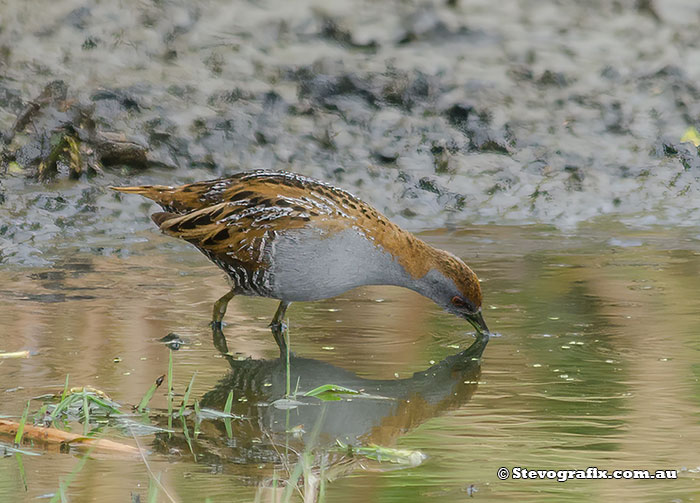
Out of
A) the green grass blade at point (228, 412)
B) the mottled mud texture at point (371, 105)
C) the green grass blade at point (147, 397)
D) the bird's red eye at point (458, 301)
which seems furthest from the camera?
the mottled mud texture at point (371, 105)

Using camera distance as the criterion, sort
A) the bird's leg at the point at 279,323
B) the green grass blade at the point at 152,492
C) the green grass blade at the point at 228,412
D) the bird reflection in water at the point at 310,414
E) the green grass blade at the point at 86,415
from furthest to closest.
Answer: the bird's leg at the point at 279,323 → the green grass blade at the point at 228,412 → the green grass blade at the point at 86,415 → the bird reflection in water at the point at 310,414 → the green grass blade at the point at 152,492

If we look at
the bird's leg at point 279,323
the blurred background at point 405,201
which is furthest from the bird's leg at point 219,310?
the bird's leg at point 279,323

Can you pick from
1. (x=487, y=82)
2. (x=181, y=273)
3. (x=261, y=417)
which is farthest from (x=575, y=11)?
(x=261, y=417)

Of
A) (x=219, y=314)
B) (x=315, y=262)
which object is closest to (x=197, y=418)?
(x=315, y=262)

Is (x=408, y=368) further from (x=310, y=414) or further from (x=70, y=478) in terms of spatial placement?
(x=70, y=478)

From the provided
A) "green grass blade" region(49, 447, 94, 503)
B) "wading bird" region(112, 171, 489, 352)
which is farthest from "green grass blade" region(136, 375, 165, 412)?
"wading bird" region(112, 171, 489, 352)

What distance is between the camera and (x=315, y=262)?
618 cm

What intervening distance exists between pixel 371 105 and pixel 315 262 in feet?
15.5

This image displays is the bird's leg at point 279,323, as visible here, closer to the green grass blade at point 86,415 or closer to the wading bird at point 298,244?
the wading bird at point 298,244

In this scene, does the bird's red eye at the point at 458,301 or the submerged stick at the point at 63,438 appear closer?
the submerged stick at the point at 63,438

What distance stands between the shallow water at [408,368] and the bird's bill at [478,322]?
0.08 metres

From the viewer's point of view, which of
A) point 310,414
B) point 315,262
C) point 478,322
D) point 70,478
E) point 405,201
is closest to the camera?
point 70,478

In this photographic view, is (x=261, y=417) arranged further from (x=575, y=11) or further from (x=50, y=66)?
(x=575, y=11)

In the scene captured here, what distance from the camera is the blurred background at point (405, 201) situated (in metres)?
4.59
